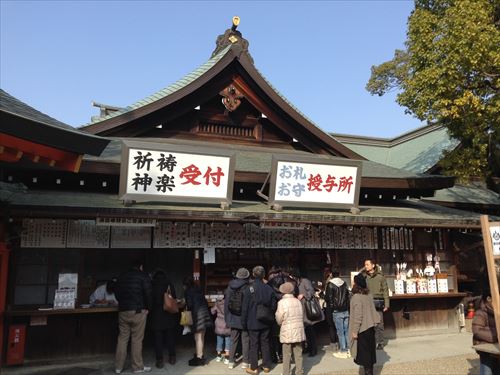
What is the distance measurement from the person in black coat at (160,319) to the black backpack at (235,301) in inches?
46.9

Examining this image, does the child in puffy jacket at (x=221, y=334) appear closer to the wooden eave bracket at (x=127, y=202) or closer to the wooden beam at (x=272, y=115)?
the wooden eave bracket at (x=127, y=202)

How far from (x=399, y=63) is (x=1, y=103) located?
15.8 m

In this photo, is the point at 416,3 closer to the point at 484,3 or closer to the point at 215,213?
the point at 484,3

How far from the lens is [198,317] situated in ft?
27.5

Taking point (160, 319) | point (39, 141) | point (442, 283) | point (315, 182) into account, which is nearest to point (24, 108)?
point (39, 141)

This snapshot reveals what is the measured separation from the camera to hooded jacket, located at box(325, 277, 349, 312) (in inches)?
349

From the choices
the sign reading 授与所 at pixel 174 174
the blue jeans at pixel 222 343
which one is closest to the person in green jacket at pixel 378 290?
the blue jeans at pixel 222 343

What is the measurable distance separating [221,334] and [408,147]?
55.2ft

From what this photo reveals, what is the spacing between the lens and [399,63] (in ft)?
57.7

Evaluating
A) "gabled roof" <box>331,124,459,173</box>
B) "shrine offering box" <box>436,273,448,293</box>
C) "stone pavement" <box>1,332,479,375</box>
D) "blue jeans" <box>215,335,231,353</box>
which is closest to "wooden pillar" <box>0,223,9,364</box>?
"stone pavement" <box>1,332,479,375</box>

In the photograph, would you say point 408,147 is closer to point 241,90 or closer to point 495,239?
point 241,90

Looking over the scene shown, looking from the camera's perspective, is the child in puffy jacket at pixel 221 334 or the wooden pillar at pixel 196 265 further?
the wooden pillar at pixel 196 265

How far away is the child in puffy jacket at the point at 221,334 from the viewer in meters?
8.41

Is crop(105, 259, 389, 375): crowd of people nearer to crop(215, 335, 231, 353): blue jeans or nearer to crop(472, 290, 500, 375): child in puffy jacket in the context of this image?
crop(215, 335, 231, 353): blue jeans
